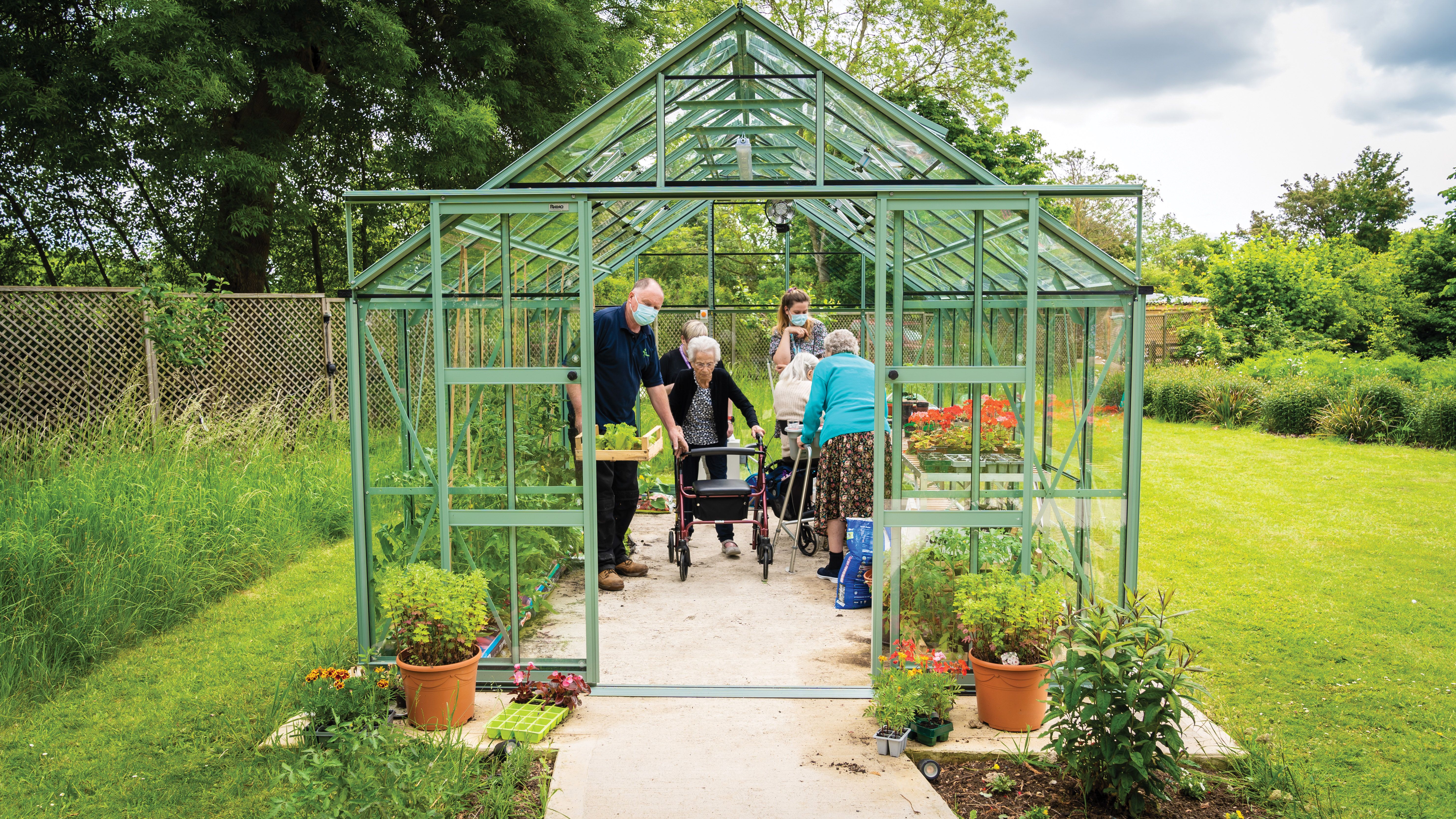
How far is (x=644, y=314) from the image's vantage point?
538 cm

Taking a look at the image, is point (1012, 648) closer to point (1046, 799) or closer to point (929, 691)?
point (929, 691)

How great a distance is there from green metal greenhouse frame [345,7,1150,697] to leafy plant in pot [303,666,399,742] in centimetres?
67

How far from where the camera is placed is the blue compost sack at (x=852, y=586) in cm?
545

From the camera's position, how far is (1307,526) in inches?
316

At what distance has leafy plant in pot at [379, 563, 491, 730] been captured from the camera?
3.77 meters

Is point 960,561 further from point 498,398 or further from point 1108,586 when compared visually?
point 498,398

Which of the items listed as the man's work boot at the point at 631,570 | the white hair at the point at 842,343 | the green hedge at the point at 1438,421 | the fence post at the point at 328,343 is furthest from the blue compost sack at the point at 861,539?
the green hedge at the point at 1438,421

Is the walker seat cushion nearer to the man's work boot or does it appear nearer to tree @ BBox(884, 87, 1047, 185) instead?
the man's work boot

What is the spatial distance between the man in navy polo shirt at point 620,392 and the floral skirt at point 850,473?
3.47ft

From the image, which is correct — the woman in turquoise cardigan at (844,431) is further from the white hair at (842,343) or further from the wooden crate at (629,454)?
the wooden crate at (629,454)

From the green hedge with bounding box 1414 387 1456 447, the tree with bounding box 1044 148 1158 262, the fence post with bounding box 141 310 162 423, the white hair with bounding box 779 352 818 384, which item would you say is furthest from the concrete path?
the tree with bounding box 1044 148 1158 262

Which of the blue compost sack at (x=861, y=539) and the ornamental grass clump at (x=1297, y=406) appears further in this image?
the ornamental grass clump at (x=1297, y=406)

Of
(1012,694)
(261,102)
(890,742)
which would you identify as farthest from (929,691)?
(261,102)

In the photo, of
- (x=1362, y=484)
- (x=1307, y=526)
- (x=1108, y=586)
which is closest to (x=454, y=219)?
(x=1108, y=586)
